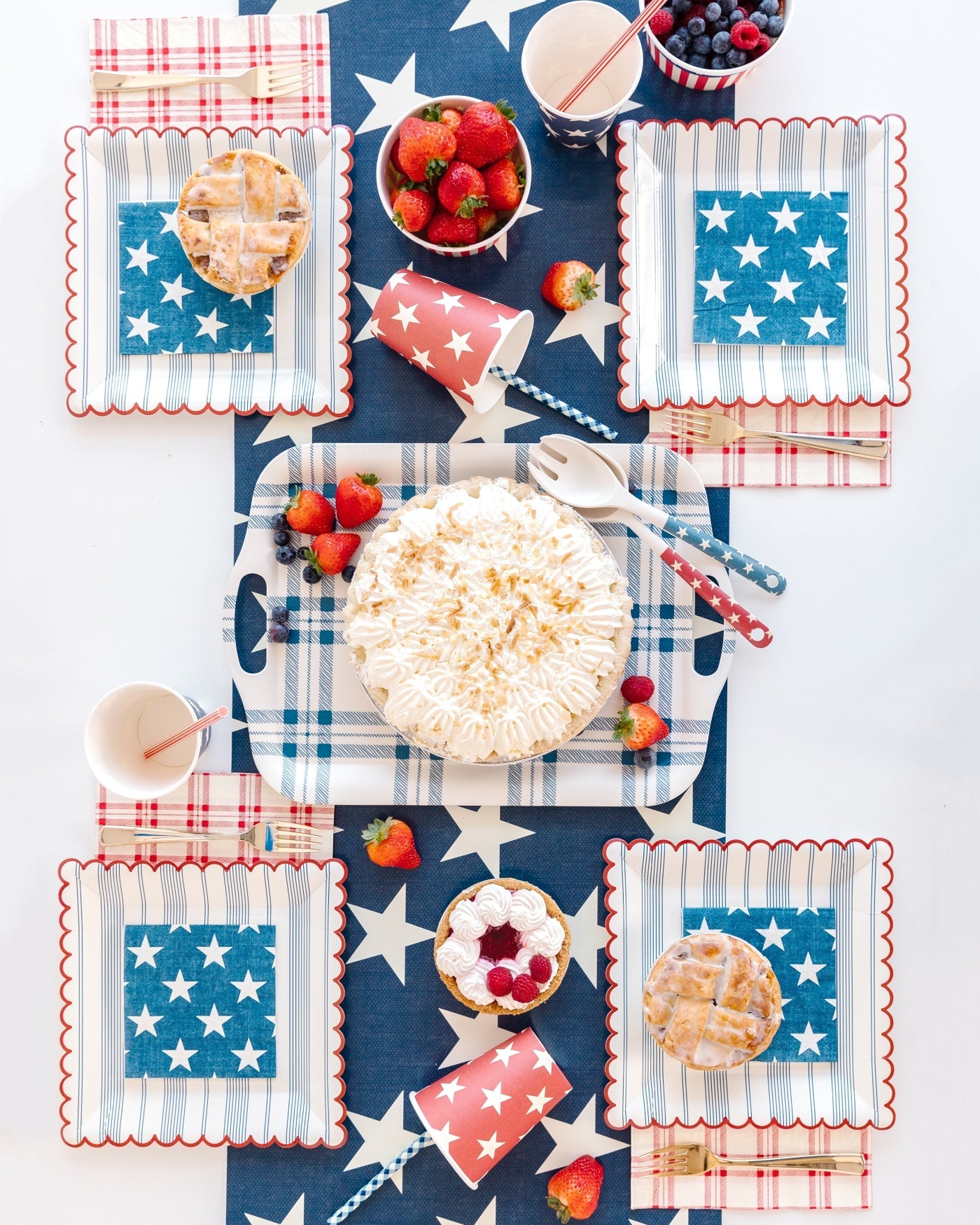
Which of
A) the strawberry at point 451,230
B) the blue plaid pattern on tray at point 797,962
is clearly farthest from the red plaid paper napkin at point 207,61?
the blue plaid pattern on tray at point 797,962

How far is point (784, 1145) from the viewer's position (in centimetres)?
213

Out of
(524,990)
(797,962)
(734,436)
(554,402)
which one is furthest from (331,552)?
(797,962)

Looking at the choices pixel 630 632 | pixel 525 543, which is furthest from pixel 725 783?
pixel 525 543

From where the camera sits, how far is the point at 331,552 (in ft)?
6.79

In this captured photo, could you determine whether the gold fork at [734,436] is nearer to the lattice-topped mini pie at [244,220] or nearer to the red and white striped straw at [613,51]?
the red and white striped straw at [613,51]

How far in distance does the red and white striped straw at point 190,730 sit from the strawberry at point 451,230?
1152 mm

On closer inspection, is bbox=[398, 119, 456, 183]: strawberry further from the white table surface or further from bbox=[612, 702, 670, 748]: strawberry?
bbox=[612, 702, 670, 748]: strawberry

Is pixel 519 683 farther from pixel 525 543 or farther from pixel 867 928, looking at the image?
pixel 867 928

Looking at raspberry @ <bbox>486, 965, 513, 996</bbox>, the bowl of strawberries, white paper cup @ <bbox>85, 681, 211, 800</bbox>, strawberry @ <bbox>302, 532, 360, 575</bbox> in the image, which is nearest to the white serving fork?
white paper cup @ <bbox>85, 681, 211, 800</bbox>

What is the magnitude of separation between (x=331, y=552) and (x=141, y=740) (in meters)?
0.65

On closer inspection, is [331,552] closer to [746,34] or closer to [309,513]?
[309,513]

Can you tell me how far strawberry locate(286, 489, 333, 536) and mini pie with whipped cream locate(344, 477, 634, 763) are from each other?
193mm

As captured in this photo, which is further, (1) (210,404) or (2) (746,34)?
(1) (210,404)

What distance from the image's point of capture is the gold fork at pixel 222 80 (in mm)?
2154
